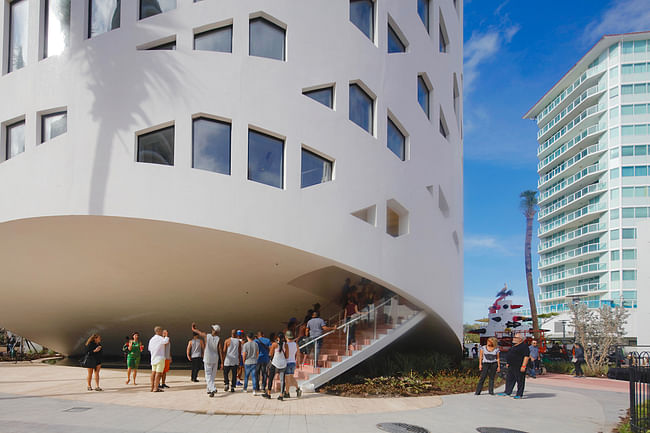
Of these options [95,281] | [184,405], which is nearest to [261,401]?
[184,405]

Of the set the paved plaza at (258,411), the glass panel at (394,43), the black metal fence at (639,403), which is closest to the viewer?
the black metal fence at (639,403)

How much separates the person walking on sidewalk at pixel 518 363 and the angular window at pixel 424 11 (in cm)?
1376

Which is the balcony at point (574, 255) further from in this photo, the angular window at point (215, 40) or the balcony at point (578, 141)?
the angular window at point (215, 40)

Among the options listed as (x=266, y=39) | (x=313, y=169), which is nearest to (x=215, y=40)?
(x=266, y=39)

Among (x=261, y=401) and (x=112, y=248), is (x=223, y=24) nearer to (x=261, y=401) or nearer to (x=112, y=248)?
(x=112, y=248)

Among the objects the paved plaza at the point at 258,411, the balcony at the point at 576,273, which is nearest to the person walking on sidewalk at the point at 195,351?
the paved plaza at the point at 258,411

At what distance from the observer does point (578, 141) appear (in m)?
73.2

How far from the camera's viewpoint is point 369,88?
16969 millimetres

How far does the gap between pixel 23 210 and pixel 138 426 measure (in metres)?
8.15

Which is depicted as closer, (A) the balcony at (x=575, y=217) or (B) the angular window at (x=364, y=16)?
(B) the angular window at (x=364, y=16)

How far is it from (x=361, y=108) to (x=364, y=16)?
10.7 ft

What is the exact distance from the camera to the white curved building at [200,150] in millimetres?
13602

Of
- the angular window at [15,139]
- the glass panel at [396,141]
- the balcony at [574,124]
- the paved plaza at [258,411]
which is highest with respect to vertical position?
the balcony at [574,124]

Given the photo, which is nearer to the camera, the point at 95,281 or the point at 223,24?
the point at 223,24
